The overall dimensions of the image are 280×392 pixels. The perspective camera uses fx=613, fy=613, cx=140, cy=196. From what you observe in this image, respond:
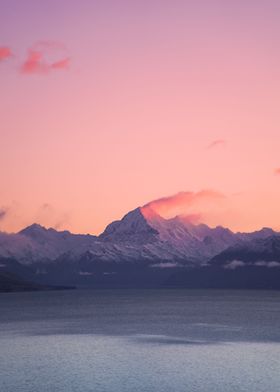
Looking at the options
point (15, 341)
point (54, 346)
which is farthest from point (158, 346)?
point (15, 341)

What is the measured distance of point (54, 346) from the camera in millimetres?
144000

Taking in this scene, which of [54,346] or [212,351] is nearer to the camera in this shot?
[212,351]

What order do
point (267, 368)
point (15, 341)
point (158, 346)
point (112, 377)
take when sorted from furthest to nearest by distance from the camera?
point (15, 341)
point (158, 346)
point (267, 368)
point (112, 377)

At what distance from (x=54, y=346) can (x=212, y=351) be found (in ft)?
123

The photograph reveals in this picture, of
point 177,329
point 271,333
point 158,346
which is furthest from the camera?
point 177,329

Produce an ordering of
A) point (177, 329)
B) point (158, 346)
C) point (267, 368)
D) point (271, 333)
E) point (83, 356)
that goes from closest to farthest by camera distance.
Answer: point (267, 368) < point (83, 356) < point (158, 346) < point (271, 333) < point (177, 329)

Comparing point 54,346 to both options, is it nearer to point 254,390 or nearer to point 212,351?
point 212,351

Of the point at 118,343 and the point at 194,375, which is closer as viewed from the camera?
the point at 194,375

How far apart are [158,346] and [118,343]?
12.9m

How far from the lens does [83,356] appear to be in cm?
12506

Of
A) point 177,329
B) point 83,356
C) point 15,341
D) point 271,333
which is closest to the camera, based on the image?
point 83,356

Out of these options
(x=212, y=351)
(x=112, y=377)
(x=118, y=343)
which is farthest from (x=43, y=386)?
(x=118, y=343)

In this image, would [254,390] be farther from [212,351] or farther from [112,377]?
[212,351]

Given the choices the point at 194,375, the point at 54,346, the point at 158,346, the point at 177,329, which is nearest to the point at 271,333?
the point at 177,329
